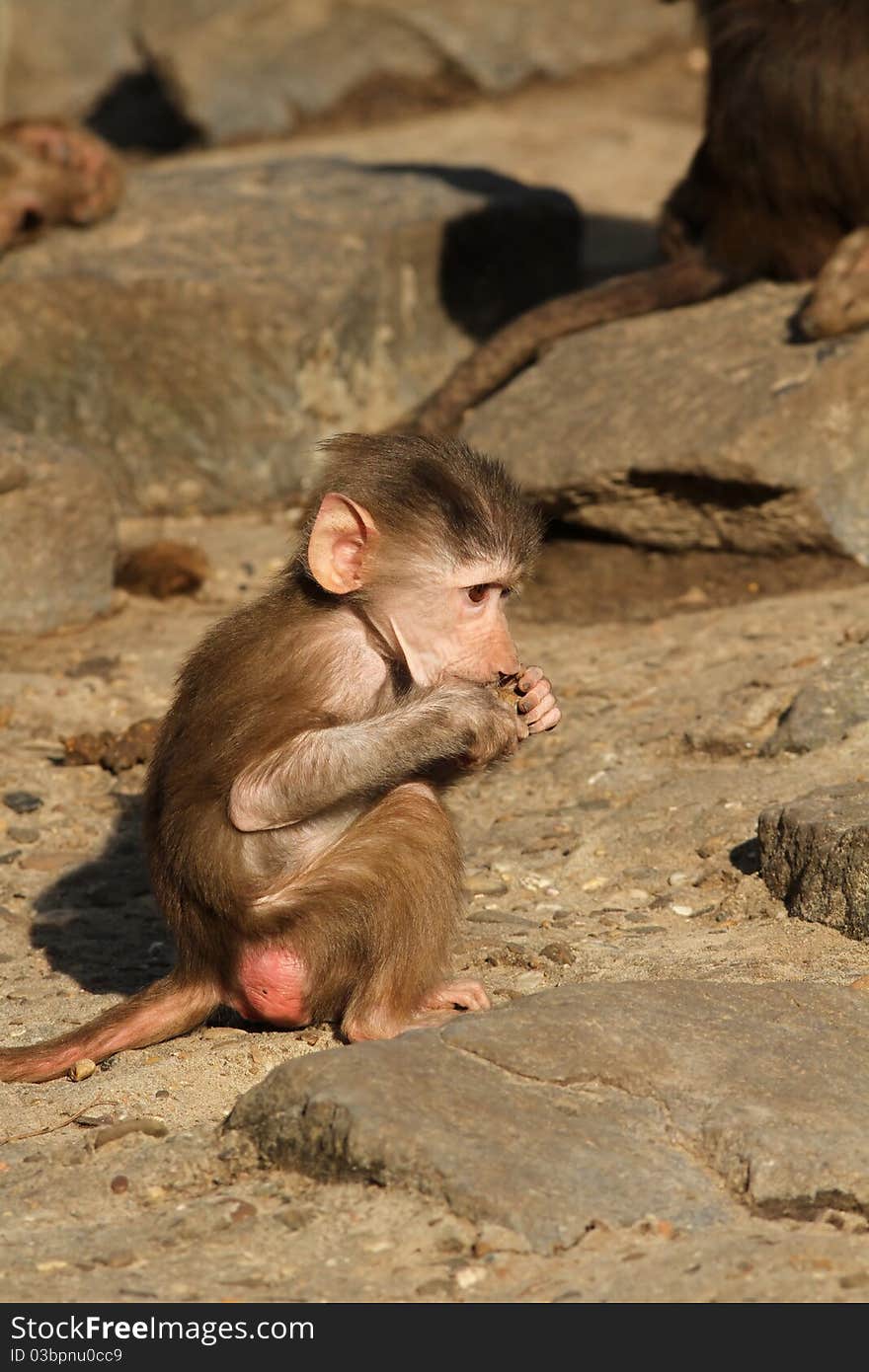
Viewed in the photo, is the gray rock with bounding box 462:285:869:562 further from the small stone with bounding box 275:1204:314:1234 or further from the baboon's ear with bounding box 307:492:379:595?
the small stone with bounding box 275:1204:314:1234

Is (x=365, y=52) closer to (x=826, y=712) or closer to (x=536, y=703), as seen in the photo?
(x=826, y=712)

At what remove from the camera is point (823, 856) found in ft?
14.5

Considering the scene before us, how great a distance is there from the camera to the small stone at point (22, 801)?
5.77m

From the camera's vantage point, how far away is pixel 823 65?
7531 mm

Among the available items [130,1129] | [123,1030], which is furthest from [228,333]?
[130,1129]

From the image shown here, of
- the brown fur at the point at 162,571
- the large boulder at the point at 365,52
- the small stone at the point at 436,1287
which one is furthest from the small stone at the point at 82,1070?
the large boulder at the point at 365,52

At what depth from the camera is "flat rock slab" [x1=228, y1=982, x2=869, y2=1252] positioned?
3109mm

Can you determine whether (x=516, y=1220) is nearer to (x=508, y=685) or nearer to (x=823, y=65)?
(x=508, y=685)

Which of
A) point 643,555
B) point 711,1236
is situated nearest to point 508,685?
point 711,1236

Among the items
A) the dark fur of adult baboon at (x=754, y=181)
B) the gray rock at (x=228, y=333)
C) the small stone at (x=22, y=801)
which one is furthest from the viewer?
the gray rock at (x=228, y=333)

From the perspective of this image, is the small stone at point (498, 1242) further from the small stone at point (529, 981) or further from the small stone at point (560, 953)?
the small stone at point (560, 953)

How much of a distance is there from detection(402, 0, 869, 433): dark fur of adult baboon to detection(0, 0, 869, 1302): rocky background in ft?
0.60

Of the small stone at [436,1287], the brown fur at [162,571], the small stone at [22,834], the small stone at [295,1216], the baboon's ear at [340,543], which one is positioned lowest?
the brown fur at [162,571]

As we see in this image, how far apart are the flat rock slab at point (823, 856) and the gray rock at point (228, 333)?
14.9 feet
